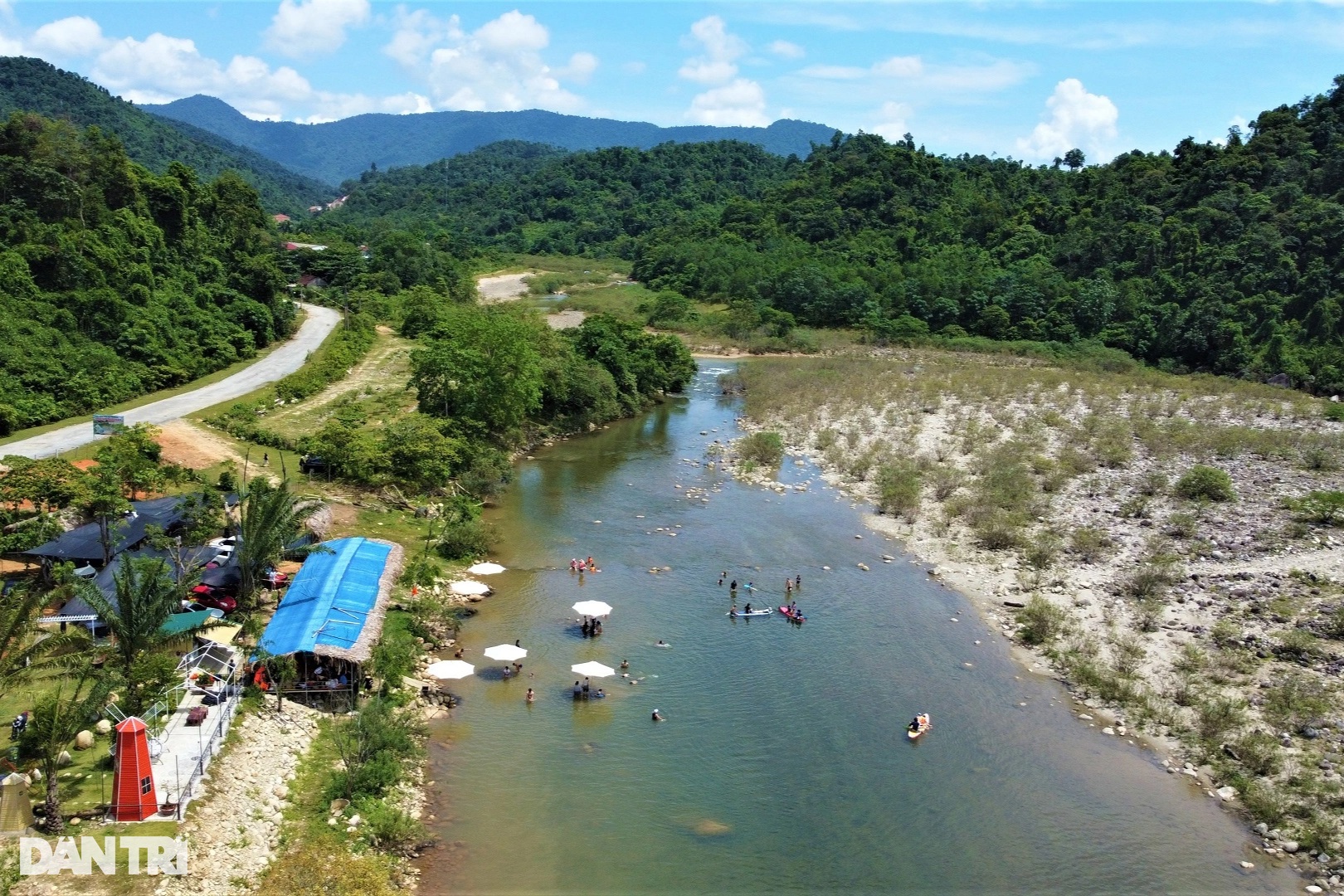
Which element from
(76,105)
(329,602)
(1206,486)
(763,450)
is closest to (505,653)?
(329,602)

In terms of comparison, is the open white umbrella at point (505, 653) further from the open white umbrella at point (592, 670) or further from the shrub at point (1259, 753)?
the shrub at point (1259, 753)

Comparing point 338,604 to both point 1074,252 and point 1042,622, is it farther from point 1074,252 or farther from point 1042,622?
point 1074,252

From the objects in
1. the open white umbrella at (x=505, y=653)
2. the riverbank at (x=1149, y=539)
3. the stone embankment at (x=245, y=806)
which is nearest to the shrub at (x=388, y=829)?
the stone embankment at (x=245, y=806)

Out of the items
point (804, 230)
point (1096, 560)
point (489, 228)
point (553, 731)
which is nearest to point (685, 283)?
point (804, 230)

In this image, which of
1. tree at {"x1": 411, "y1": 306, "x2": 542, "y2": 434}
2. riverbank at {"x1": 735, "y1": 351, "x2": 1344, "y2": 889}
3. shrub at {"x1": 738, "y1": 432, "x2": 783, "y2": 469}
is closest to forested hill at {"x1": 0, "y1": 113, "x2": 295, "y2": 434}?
tree at {"x1": 411, "y1": 306, "x2": 542, "y2": 434}

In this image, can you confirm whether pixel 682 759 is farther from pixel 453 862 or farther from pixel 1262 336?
pixel 1262 336

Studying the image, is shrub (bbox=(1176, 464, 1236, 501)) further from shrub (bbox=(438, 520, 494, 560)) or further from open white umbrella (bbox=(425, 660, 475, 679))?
open white umbrella (bbox=(425, 660, 475, 679))

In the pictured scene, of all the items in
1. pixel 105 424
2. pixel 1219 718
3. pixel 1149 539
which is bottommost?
pixel 1219 718
